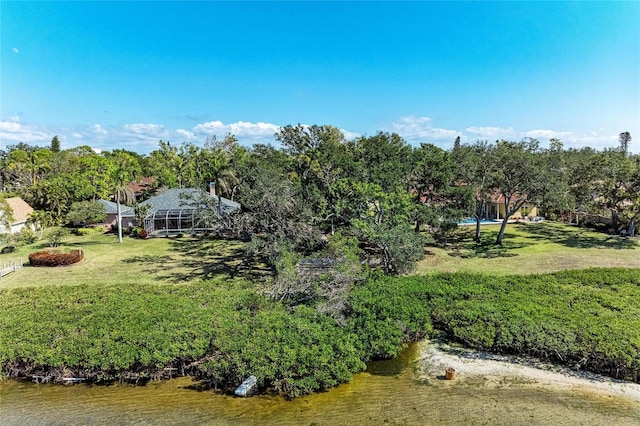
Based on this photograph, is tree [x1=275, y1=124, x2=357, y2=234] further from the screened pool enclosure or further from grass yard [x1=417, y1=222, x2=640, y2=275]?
the screened pool enclosure

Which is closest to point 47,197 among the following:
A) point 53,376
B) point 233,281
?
point 233,281

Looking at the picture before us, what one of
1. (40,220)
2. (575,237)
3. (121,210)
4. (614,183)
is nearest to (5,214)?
(40,220)

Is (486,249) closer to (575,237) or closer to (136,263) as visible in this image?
(575,237)

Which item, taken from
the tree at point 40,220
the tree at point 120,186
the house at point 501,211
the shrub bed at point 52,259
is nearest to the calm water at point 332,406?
the shrub bed at point 52,259

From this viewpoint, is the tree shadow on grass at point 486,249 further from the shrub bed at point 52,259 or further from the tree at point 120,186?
the tree at point 120,186

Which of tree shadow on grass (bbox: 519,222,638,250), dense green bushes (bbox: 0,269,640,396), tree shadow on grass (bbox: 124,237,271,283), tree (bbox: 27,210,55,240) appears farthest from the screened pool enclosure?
tree shadow on grass (bbox: 519,222,638,250)

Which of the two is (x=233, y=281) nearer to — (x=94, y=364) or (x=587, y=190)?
(x=94, y=364)
